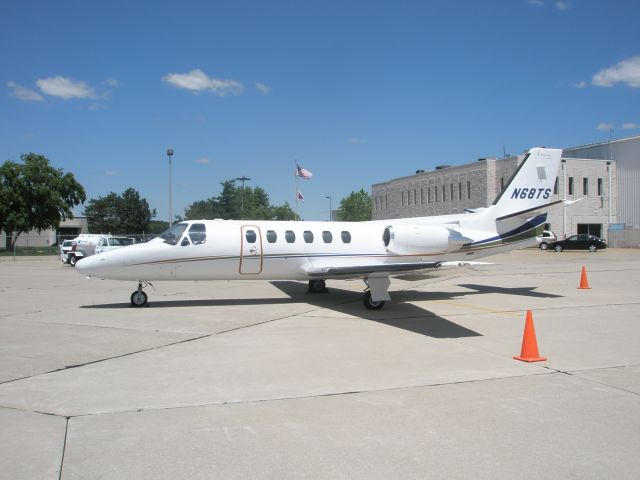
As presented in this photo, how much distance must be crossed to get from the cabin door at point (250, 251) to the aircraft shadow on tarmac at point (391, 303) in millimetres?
1104

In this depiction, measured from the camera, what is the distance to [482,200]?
64375mm

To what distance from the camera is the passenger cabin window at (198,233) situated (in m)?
14.9

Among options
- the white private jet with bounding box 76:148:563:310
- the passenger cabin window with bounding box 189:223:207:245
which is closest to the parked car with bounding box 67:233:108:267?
the white private jet with bounding box 76:148:563:310

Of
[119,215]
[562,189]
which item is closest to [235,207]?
[119,215]

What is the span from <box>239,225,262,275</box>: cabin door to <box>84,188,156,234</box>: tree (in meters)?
85.9

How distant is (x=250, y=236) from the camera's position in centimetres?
1552

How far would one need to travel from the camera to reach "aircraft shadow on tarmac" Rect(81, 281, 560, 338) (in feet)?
39.2

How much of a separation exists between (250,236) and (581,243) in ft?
151

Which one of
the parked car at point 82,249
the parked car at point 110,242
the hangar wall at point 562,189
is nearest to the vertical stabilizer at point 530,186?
the parked car at point 110,242

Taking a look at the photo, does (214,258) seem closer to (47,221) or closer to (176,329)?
(176,329)

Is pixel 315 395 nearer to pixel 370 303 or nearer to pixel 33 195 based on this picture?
pixel 370 303

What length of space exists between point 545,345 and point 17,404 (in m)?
8.66

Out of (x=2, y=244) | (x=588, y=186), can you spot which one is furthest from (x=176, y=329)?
(x=2, y=244)

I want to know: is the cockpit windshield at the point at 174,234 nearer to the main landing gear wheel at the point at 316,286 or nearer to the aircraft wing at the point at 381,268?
the aircraft wing at the point at 381,268
